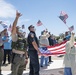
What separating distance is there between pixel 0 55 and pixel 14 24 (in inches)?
109

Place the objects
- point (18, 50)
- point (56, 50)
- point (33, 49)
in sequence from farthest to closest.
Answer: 1. point (56, 50)
2. point (33, 49)
3. point (18, 50)

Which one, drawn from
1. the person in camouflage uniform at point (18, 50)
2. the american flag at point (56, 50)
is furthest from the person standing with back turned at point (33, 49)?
the american flag at point (56, 50)

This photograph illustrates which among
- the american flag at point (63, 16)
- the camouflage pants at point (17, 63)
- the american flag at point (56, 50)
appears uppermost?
the american flag at point (63, 16)

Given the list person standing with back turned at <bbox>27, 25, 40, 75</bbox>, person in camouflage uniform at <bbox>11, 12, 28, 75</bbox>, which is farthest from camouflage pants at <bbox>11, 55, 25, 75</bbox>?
person standing with back turned at <bbox>27, 25, 40, 75</bbox>

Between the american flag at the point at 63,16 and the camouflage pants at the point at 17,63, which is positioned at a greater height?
the american flag at the point at 63,16

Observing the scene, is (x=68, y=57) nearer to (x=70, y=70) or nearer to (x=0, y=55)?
(x=70, y=70)

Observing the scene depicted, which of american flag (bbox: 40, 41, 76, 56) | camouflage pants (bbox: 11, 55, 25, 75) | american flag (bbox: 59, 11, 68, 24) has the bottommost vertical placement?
camouflage pants (bbox: 11, 55, 25, 75)

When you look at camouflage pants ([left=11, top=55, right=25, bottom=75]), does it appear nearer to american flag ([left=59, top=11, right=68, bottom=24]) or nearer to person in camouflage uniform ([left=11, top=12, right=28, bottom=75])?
person in camouflage uniform ([left=11, top=12, right=28, bottom=75])

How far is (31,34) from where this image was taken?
321 inches

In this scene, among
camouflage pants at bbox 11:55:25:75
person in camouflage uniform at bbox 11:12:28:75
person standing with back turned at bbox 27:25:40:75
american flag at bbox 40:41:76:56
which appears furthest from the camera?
american flag at bbox 40:41:76:56

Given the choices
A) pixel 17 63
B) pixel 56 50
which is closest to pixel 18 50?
pixel 17 63

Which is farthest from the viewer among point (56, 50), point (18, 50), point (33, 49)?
point (56, 50)

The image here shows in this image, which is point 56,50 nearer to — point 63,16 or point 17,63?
point 63,16

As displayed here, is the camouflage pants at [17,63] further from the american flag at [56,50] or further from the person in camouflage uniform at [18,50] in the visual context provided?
the american flag at [56,50]
